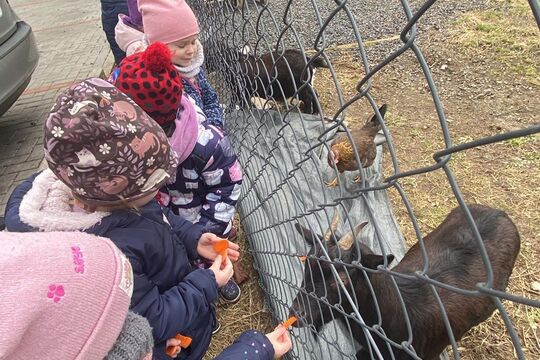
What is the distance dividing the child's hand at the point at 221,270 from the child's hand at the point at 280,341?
0.31 meters

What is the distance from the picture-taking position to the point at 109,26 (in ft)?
15.5

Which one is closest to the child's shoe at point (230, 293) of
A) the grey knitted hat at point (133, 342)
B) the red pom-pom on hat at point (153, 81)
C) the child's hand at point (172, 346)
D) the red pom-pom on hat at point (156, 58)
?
the child's hand at point (172, 346)

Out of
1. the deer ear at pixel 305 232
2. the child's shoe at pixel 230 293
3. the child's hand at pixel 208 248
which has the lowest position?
the child's shoe at pixel 230 293

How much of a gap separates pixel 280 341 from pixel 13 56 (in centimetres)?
437

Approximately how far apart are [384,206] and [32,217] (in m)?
2.88

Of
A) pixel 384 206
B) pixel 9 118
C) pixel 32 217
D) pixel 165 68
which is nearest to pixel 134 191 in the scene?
pixel 32 217

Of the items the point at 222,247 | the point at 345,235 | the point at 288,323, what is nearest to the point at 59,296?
the point at 222,247

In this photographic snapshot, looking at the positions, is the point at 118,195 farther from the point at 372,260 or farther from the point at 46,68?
the point at 46,68

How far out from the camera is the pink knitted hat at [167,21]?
2.77 m

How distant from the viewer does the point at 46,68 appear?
7113 mm

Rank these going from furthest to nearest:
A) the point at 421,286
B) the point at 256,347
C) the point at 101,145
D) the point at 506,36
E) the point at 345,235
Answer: the point at 506,36 → the point at 345,235 → the point at 421,286 → the point at 256,347 → the point at 101,145

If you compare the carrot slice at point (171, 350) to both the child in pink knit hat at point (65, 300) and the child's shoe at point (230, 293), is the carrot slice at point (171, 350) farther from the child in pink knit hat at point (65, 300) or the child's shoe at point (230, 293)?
the child's shoe at point (230, 293)

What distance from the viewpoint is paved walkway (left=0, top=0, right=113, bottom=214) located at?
15.7 ft

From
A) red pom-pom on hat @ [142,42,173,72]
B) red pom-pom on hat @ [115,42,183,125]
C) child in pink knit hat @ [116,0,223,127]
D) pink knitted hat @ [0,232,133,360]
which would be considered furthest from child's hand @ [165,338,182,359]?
child in pink knit hat @ [116,0,223,127]
